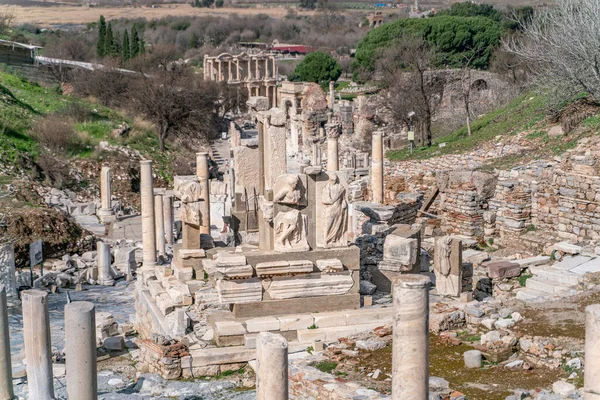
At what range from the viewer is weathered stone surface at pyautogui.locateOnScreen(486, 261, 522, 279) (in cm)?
1460

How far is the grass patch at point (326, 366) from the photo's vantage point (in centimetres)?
1104

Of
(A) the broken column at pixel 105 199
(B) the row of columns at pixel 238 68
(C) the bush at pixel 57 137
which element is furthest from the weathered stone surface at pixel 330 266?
(B) the row of columns at pixel 238 68

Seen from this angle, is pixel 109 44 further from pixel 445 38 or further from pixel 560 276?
pixel 560 276

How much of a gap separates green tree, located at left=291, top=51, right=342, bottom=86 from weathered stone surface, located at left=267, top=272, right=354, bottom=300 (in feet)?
190

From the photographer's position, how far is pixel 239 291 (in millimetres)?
12523

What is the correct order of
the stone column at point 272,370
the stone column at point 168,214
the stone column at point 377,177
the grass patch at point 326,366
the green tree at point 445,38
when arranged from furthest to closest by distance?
1. the green tree at point 445,38
2. the stone column at point 168,214
3. the stone column at point 377,177
4. the grass patch at point 326,366
5. the stone column at point 272,370

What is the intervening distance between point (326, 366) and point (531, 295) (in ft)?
12.6

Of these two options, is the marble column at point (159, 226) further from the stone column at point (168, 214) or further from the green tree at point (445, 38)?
the green tree at point (445, 38)

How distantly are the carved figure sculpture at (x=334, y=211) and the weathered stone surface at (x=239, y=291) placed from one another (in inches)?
46.1

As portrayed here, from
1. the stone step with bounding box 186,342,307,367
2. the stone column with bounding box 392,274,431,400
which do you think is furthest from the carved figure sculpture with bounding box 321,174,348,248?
the stone column with bounding box 392,274,431,400

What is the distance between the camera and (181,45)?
107750 millimetres

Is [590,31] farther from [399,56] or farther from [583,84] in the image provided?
[399,56]

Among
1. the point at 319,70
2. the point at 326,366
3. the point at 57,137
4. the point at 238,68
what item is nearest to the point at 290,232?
the point at 326,366

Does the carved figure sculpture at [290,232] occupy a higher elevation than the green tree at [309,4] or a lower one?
lower
